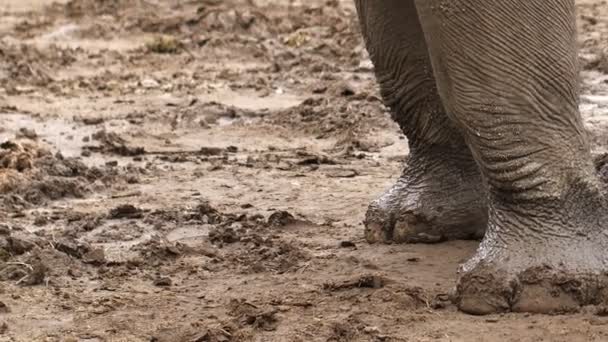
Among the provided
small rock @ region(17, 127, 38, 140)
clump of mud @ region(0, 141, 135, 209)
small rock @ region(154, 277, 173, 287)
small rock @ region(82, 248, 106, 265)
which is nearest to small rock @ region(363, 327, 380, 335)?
small rock @ region(154, 277, 173, 287)

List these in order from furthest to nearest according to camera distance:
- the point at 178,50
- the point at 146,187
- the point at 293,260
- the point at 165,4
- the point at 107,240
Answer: the point at 165,4 → the point at 178,50 → the point at 146,187 → the point at 107,240 → the point at 293,260

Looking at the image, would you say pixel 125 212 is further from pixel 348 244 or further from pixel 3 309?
pixel 3 309

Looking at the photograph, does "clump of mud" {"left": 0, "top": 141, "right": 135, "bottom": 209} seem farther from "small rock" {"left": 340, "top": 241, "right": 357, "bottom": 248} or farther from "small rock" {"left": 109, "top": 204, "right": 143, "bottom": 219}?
"small rock" {"left": 340, "top": 241, "right": 357, "bottom": 248}

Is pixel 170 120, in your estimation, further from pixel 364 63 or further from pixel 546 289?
pixel 546 289

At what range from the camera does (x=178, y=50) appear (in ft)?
35.2

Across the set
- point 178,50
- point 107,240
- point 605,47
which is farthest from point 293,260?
point 178,50

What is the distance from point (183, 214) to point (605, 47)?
4.26m

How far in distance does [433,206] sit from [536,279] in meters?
0.98

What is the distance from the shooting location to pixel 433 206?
16.0ft

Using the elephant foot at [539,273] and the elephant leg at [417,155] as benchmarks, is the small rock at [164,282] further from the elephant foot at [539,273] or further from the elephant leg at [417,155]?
the elephant foot at [539,273]

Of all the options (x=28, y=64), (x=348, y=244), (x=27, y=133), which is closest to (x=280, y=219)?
(x=348, y=244)

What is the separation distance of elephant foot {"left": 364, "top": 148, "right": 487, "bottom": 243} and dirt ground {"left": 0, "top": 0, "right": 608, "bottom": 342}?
0.07 meters

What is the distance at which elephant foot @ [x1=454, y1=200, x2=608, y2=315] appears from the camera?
12.8ft

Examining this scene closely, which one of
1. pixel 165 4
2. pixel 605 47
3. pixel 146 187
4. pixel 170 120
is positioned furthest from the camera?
pixel 165 4
